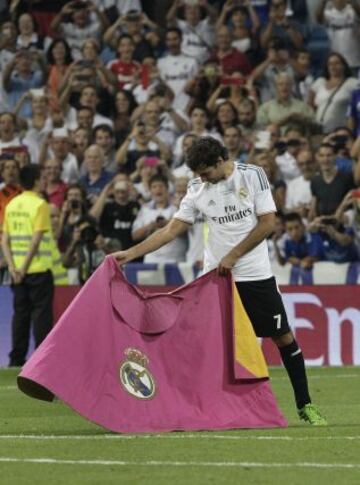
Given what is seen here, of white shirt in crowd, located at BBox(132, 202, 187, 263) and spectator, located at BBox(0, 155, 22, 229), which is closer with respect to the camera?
spectator, located at BBox(0, 155, 22, 229)

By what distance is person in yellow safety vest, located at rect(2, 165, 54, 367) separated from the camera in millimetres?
16906

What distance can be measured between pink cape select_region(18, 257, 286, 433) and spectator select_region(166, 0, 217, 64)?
11.9m

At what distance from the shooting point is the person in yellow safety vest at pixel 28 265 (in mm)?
16906

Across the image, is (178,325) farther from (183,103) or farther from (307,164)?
(183,103)

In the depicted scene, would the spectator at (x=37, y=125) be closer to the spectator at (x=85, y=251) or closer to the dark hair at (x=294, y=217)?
the spectator at (x=85, y=251)

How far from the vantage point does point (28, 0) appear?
24391 millimetres

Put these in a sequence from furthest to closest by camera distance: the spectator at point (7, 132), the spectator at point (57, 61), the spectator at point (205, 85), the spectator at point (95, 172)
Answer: the spectator at point (57, 61) → the spectator at point (205, 85) → the spectator at point (7, 132) → the spectator at point (95, 172)

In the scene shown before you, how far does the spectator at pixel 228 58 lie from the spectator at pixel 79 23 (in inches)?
82.1

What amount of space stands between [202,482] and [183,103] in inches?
567

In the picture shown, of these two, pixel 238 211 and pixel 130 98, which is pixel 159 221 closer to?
pixel 130 98

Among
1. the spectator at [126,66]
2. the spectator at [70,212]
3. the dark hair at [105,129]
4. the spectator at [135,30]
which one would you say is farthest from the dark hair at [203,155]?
the spectator at [135,30]

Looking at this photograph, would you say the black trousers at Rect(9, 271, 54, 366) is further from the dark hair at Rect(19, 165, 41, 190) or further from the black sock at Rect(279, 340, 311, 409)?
the black sock at Rect(279, 340, 311, 409)

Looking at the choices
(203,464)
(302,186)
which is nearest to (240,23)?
(302,186)

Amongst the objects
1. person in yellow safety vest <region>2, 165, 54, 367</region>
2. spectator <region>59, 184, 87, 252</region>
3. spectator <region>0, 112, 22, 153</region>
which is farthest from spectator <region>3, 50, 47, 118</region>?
person in yellow safety vest <region>2, 165, 54, 367</region>
